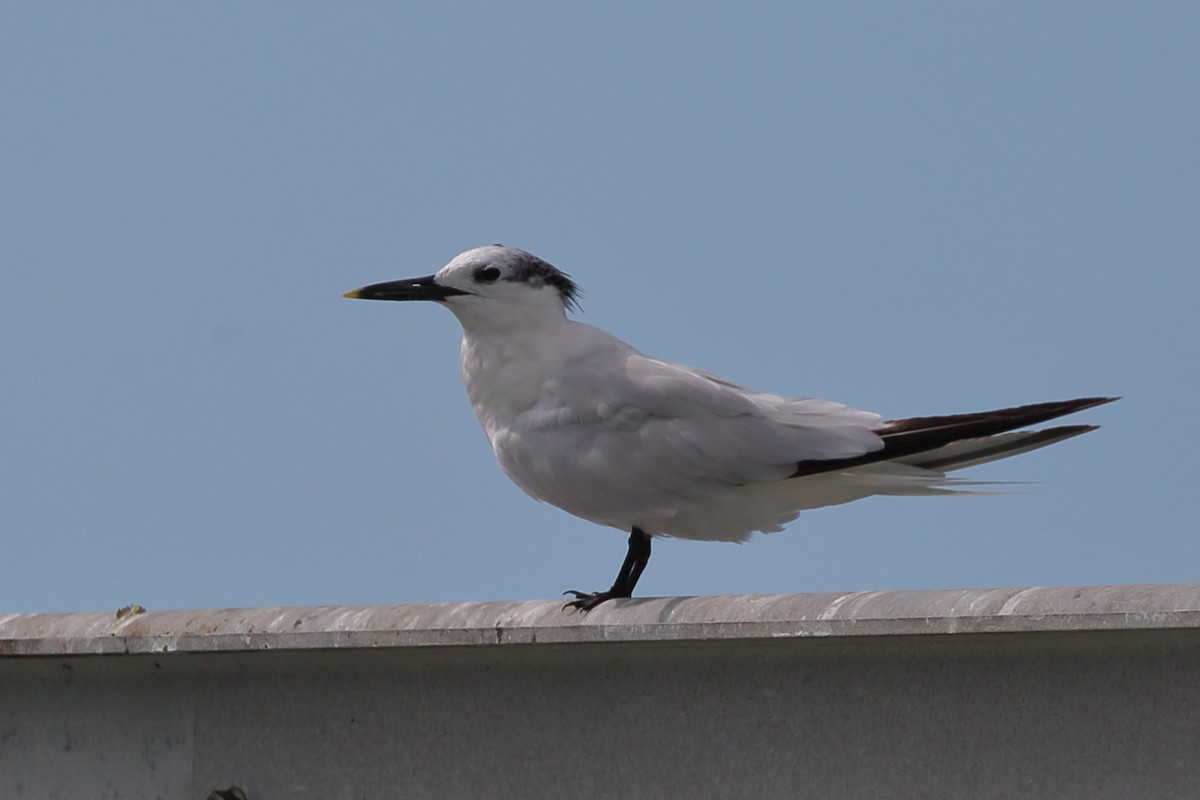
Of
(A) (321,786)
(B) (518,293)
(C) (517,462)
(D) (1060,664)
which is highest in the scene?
(B) (518,293)

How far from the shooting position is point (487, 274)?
5.96m

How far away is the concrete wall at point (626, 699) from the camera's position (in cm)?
331

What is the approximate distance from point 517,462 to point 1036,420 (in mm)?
1667

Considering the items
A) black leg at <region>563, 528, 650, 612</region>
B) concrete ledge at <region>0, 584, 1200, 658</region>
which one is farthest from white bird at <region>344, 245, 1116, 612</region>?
concrete ledge at <region>0, 584, 1200, 658</region>

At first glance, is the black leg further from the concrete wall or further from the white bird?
the concrete wall

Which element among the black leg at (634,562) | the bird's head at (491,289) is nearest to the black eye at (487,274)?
the bird's head at (491,289)

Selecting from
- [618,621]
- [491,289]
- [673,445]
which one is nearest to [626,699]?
[618,621]

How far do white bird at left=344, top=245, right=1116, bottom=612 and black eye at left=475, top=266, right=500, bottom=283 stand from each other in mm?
197

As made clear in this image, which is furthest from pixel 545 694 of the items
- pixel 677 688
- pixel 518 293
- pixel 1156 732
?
pixel 518 293

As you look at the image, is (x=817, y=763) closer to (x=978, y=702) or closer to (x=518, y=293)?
(x=978, y=702)

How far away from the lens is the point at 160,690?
15.0 feet

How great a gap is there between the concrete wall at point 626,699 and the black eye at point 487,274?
5.67 ft

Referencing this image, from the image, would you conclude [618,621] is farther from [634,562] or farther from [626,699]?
[634,562]

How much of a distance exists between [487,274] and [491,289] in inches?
2.2
